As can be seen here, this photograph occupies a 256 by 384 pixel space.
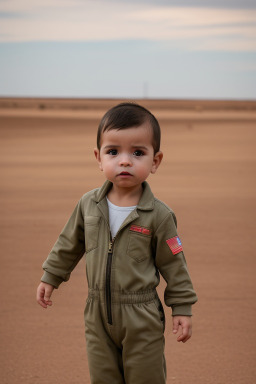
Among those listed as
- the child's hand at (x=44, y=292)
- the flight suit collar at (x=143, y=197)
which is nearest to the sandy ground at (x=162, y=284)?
the child's hand at (x=44, y=292)

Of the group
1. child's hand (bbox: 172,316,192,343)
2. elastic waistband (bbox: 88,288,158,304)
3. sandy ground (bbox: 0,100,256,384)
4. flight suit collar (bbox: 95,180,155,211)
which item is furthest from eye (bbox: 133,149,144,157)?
sandy ground (bbox: 0,100,256,384)

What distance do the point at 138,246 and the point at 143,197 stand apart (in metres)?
0.20

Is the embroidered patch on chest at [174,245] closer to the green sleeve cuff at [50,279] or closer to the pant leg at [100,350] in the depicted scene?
the pant leg at [100,350]

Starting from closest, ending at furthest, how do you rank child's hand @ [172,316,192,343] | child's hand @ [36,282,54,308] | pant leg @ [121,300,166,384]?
pant leg @ [121,300,166,384] < child's hand @ [172,316,192,343] < child's hand @ [36,282,54,308]

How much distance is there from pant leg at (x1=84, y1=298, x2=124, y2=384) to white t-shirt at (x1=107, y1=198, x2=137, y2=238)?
28 centimetres

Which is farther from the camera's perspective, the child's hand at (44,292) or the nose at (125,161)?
the child's hand at (44,292)

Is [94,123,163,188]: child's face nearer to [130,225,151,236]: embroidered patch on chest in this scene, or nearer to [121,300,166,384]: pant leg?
[130,225,151,236]: embroidered patch on chest

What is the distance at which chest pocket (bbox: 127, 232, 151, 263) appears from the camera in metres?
2.56

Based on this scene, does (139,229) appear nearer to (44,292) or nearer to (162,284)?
(44,292)

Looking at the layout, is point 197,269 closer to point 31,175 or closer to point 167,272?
point 167,272

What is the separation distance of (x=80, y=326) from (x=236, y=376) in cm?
117

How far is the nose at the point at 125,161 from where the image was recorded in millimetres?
2553

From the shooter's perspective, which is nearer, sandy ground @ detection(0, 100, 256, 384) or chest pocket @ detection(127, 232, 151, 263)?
chest pocket @ detection(127, 232, 151, 263)

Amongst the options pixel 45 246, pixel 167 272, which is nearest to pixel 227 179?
pixel 45 246
